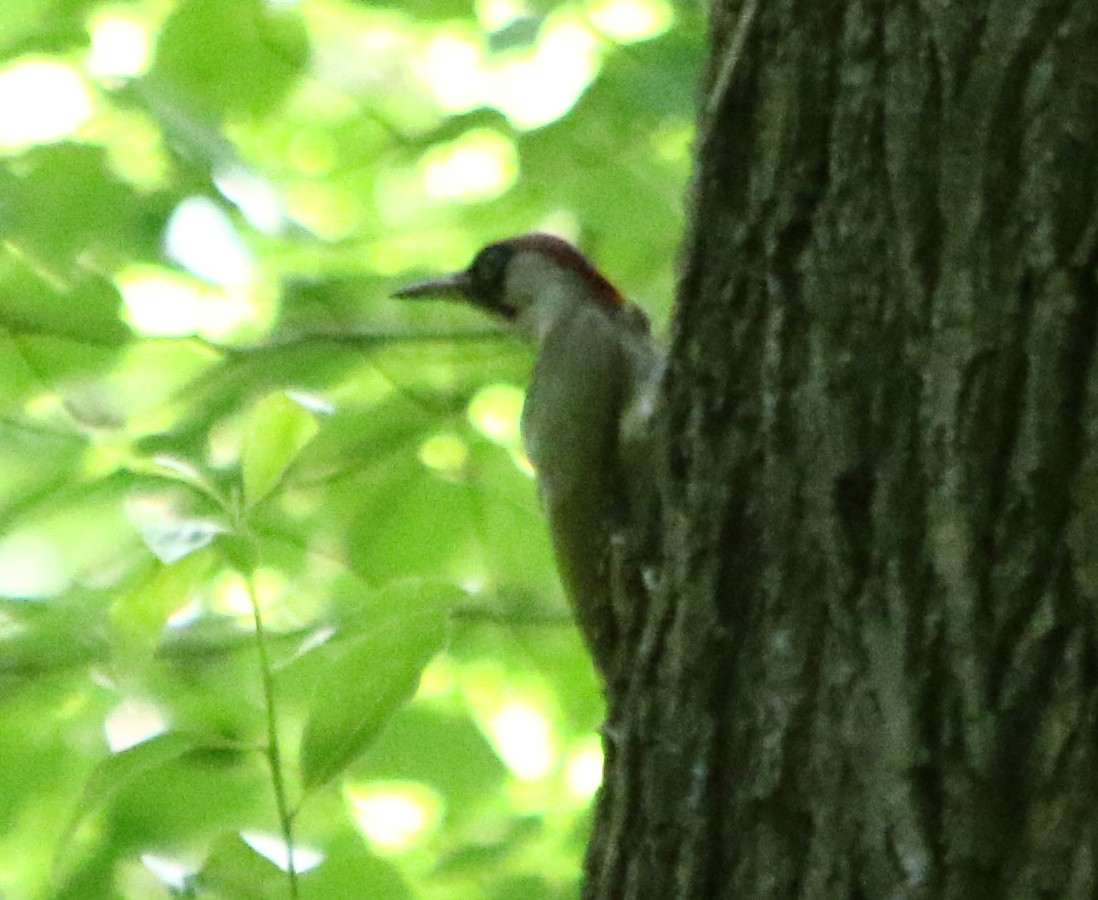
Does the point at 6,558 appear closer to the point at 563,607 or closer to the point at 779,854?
the point at 563,607

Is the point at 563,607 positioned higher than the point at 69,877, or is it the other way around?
the point at 563,607

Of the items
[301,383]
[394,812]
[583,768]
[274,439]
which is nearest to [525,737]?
[583,768]

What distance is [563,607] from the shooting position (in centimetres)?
271

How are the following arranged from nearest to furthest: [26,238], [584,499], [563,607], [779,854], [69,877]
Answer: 1. [779,854]
2. [584,499]
3. [69,877]
4. [26,238]
5. [563,607]

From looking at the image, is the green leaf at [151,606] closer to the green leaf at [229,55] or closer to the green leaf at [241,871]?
the green leaf at [241,871]

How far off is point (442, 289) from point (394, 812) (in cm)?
88

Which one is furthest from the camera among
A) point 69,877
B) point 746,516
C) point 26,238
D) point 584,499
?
point 26,238

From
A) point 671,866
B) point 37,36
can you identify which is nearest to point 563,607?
point 37,36

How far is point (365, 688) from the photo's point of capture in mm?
1468

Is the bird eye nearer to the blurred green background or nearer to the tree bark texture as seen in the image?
the blurred green background

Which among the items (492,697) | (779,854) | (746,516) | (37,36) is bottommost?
(779,854)

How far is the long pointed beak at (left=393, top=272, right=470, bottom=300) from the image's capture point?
7.83ft

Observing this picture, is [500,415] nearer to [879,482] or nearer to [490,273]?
[490,273]

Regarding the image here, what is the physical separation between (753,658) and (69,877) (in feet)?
4.00
